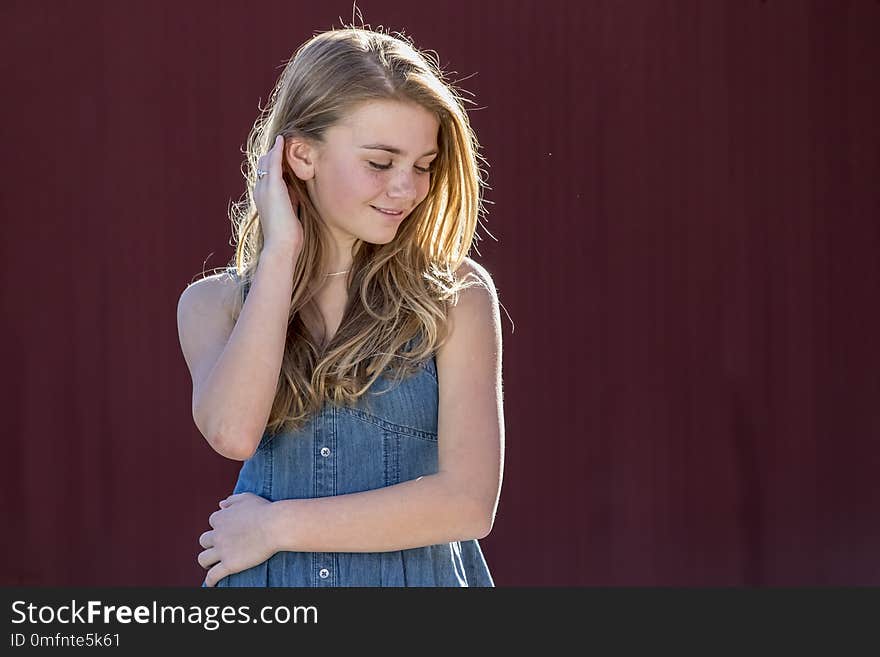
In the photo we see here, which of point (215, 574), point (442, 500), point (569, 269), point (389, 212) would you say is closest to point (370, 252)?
point (389, 212)

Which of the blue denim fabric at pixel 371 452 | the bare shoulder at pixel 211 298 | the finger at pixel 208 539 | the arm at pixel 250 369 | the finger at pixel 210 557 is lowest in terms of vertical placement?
the finger at pixel 210 557

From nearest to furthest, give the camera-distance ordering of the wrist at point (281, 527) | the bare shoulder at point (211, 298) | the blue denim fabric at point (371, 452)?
the wrist at point (281, 527), the blue denim fabric at point (371, 452), the bare shoulder at point (211, 298)

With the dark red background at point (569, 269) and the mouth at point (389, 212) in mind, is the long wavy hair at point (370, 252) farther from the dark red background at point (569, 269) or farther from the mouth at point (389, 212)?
the dark red background at point (569, 269)

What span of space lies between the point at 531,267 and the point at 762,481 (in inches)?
43.2

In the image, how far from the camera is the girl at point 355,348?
191 centimetres

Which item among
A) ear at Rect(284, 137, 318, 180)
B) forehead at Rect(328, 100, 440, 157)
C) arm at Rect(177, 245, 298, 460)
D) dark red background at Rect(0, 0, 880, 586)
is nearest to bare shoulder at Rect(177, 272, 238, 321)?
arm at Rect(177, 245, 298, 460)

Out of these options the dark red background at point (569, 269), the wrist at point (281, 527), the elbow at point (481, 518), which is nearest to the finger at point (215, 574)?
the wrist at point (281, 527)

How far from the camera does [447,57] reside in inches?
163

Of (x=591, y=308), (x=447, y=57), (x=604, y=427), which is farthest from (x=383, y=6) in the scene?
(x=604, y=427)

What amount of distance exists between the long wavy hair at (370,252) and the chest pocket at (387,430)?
0.02 m

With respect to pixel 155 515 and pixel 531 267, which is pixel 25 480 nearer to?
pixel 155 515

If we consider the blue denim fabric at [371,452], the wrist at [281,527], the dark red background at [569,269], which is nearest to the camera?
the wrist at [281,527]

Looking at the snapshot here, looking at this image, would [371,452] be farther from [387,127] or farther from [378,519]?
[387,127]

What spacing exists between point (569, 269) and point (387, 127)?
2.24m
